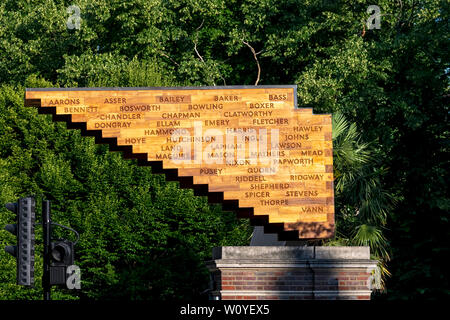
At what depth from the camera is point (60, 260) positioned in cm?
1652

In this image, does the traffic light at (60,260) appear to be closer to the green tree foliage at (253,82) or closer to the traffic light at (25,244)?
the traffic light at (25,244)

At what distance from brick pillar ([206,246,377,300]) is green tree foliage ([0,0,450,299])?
7.13 metres

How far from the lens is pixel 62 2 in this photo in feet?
135

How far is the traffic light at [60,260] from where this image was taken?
53.9ft

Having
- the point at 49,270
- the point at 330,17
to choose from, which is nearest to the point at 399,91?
the point at 330,17

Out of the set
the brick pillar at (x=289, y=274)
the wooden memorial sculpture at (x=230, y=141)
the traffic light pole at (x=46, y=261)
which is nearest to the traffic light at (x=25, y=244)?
the traffic light pole at (x=46, y=261)

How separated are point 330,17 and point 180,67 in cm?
710

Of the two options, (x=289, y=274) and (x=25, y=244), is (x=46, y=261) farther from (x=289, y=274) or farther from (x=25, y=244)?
(x=289, y=274)

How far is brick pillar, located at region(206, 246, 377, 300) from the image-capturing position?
56.4ft

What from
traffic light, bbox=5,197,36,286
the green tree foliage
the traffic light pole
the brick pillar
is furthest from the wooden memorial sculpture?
the green tree foliage
